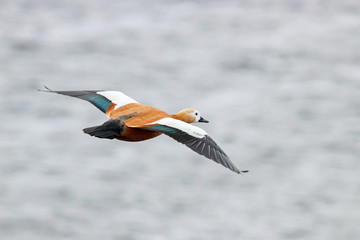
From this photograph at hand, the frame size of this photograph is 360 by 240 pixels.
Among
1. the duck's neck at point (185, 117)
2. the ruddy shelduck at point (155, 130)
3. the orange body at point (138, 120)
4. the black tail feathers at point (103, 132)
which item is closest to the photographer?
the black tail feathers at point (103, 132)

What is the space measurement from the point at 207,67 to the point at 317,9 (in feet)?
21.0

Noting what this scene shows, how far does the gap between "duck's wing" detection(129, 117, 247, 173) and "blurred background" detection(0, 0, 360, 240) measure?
2292 centimetres

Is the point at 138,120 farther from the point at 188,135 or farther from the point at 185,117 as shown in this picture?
the point at 185,117

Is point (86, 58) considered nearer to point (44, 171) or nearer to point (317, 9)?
point (44, 171)

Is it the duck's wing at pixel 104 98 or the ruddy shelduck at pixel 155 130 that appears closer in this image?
the ruddy shelduck at pixel 155 130

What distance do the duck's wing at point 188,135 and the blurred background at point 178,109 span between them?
2292cm

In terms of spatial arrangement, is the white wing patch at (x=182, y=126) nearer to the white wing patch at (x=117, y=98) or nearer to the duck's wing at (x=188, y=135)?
the duck's wing at (x=188, y=135)

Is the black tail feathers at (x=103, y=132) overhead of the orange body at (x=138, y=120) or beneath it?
beneath

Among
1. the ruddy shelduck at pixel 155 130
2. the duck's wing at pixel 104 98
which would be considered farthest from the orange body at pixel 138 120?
the duck's wing at pixel 104 98

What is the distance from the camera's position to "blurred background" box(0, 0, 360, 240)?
37.0 metres

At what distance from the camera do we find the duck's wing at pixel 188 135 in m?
12.6

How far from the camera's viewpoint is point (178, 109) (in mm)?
40562

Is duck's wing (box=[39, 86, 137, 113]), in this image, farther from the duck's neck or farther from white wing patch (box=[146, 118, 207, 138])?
white wing patch (box=[146, 118, 207, 138])

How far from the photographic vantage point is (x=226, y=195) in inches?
1487
